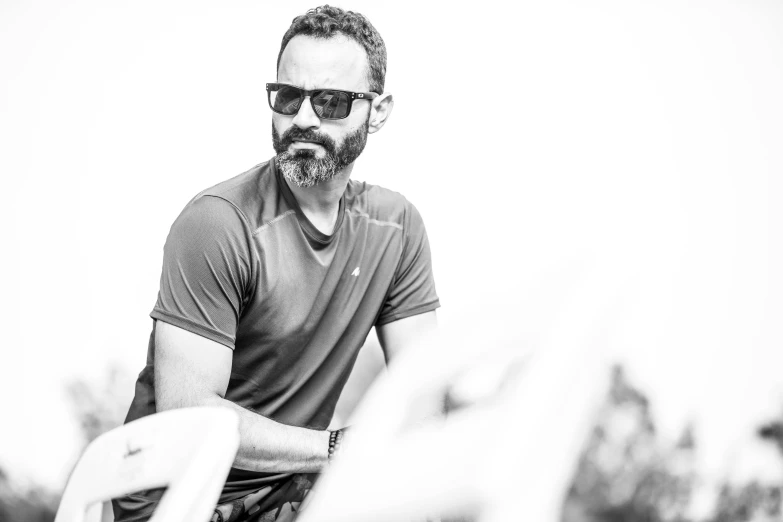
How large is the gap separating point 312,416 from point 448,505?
5.56 ft

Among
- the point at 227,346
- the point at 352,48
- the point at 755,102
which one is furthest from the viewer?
the point at 755,102

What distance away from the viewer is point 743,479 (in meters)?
4.26

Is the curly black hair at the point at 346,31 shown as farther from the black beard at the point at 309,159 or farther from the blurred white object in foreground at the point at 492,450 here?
the blurred white object in foreground at the point at 492,450

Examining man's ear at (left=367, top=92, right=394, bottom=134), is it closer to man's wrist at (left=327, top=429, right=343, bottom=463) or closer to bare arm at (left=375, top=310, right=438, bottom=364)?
bare arm at (left=375, top=310, right=438, bottom=364)

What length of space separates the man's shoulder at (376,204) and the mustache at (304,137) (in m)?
0.24

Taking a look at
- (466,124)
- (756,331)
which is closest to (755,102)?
(756,331)

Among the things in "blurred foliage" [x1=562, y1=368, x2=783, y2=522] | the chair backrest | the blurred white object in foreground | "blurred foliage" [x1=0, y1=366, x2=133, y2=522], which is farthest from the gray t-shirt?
"blurred foliage" [x1=0, y1=366, x2=133, y2=522]

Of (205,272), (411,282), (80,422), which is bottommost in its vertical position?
(80,422)

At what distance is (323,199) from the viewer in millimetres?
2180

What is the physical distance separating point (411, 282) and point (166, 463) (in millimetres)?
1265

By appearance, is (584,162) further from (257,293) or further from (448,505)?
(448,505)

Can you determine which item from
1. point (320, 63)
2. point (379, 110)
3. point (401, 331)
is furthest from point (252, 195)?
point (401, 331)

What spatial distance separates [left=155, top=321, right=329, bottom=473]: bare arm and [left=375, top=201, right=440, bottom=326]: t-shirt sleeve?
1.84ft

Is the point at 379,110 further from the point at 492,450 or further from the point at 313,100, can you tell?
the point at 492,450
